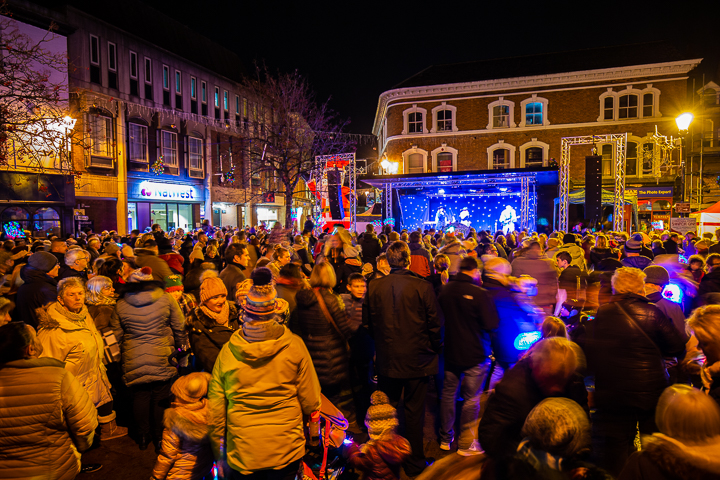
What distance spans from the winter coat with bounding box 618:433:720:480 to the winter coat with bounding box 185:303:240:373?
2887mm

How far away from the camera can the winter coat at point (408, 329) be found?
12.3 feet

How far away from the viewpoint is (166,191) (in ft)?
81.3

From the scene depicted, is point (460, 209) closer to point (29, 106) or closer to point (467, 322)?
point (29, 106)

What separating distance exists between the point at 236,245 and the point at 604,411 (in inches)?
197

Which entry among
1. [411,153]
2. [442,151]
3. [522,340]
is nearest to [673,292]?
[522,340]

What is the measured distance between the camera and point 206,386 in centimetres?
283

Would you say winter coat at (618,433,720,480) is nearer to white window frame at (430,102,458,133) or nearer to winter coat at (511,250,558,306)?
winter coat at (511,250,558,306)

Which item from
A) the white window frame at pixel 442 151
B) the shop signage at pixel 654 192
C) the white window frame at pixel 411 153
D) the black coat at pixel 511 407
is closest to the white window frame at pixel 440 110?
the white window frame at pixel 442 151

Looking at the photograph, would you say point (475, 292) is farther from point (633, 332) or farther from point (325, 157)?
point (325, 157)

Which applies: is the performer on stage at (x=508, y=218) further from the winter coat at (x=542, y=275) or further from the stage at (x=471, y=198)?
the winter coat at (x=542, y=275)

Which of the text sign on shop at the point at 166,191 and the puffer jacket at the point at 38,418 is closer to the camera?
the puffer jacket at the point at 38,418

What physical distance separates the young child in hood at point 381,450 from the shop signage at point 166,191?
79.1 ft

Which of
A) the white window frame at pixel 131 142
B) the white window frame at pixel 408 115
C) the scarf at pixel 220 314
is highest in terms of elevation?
the white window frame at pixel 408 115

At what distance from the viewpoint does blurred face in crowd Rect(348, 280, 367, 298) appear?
4.63 meters
